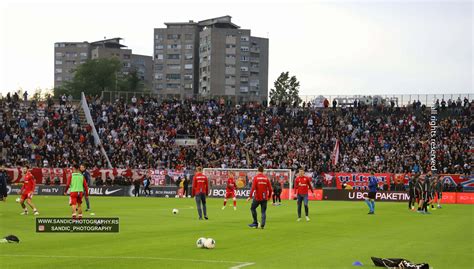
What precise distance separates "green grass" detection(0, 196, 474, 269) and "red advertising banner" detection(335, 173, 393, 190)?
1272 inches

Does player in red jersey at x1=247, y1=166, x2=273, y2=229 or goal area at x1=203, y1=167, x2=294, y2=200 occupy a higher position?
player in red jersey at x1=247, y1=166, x2=273, y2=229

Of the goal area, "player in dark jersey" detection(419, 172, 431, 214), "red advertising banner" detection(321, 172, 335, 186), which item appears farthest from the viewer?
"red advertising banner" detection(321, 172, 335, 186)

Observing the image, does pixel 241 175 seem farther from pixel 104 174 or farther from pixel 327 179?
pixel 104 174

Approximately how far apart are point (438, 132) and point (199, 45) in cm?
10968

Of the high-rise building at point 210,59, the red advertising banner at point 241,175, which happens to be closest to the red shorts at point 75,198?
the red advertising banner at point 241,175

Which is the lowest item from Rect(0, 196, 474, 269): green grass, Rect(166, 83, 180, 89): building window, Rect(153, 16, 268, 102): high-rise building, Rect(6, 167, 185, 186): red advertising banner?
Rect(6, 167, 185, 186): red advertising banner

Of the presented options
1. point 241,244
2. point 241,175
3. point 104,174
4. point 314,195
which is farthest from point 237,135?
point 241,244

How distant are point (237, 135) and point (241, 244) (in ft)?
189

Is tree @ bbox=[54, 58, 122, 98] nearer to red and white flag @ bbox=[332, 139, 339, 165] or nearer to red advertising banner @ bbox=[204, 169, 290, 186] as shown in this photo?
red and white flag @ bbox=[332, 139, 339, 165]

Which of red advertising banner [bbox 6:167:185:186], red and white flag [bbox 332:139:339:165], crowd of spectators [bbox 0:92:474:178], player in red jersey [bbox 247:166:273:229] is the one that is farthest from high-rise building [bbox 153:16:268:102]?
player in red jersey [bbox 247:166:273:229]

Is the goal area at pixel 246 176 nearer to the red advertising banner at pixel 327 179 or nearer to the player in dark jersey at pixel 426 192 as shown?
the red advertising banner at pixel 327 179

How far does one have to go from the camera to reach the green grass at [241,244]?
686 inches

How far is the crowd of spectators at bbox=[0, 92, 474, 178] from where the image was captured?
71938 mm

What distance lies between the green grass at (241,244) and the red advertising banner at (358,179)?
32.3 meters
